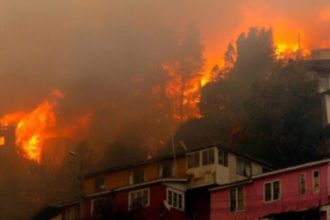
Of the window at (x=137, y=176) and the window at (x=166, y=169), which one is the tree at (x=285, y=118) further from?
the window at (x=137, y=176)

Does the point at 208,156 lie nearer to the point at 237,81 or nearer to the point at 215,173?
the point at 215,173

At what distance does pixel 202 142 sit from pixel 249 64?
1246 cm

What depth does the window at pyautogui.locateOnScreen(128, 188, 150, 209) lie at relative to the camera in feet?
218

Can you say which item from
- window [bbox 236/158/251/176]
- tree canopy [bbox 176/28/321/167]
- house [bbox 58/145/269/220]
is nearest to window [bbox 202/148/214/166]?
house [bbox 58/145/269/220]

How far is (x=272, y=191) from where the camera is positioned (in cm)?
6034

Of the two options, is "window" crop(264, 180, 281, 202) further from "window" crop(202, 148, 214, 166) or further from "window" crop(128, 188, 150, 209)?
"window" crop(128, 188, 150, 209)

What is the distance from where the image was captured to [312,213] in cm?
5634

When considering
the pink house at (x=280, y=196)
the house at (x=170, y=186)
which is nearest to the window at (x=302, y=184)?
the pink house at (x=280, y=196)

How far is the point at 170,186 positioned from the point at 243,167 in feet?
24.6

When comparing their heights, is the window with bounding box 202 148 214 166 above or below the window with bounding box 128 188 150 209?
above

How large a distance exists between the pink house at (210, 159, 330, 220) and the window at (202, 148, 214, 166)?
4.65m

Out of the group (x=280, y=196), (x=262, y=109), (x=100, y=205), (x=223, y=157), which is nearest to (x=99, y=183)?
(x=100, y=205)

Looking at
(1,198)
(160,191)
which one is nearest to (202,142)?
(160,191)

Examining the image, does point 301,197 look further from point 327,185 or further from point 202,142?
point 202,142
